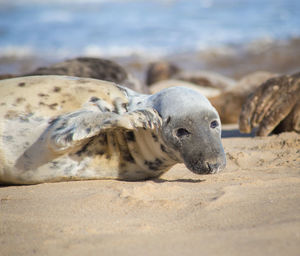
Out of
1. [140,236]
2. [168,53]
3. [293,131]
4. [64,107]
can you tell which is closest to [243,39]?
[168,53]

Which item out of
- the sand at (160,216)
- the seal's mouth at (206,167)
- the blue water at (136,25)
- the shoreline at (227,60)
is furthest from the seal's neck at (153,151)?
the blue water at (136,25)

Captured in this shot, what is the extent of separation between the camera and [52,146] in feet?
10.2

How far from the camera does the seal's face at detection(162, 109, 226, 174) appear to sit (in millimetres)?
2939

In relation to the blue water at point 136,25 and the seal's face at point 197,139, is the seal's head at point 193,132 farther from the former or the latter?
the blue water at point 136,25

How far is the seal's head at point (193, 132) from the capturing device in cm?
295

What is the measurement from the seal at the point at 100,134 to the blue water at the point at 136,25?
14726mm

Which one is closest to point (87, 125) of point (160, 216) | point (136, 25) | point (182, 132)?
point (182, 132)

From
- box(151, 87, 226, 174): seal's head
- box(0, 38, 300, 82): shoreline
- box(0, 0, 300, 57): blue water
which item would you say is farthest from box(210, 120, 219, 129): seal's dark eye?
box(0, 0, 300, 57): blue water

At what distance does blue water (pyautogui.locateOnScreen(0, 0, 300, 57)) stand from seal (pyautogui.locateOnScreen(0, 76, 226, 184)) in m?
14.7

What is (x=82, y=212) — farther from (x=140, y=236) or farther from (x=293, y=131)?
(x=293, y=131)

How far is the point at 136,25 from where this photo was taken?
23547 mm

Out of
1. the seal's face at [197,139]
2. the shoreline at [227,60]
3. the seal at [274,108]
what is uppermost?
the seal's face at [197,139]

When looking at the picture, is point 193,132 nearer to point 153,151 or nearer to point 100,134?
point 153,151

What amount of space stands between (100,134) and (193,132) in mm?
660
